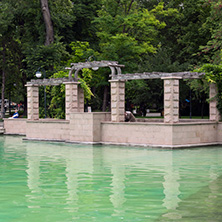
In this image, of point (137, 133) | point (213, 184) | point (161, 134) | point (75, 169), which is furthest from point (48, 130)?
point (213, 184)

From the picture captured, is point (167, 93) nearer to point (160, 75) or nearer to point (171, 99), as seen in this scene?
point (171, 99)

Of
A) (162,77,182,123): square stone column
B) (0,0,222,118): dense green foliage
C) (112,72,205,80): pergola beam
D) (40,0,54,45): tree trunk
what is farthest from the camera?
(0,0,222,118): dense green foliage

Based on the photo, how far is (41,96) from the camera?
40656 millimetres

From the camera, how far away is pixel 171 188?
1230 centimetres

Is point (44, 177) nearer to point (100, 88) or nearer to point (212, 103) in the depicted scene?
point (212, 103)

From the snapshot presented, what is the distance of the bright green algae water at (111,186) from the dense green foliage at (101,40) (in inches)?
1044

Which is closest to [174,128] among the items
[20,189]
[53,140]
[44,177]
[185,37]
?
[53,140]

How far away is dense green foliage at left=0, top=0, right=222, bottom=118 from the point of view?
4647 centimetres

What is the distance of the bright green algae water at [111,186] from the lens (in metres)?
9.50

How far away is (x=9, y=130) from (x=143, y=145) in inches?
534

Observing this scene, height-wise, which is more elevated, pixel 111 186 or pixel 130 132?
pixel 130 132

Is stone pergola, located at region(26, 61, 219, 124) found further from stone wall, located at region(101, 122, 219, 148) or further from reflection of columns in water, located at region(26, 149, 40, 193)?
reflection of columns in water, located at region(26, 149, 40, 193)

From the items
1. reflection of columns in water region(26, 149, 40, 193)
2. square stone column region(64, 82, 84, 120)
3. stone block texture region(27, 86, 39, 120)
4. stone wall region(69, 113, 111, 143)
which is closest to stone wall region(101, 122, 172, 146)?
stone wall region(69, 113, 111, 143)

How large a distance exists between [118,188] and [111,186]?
1.16 feet
